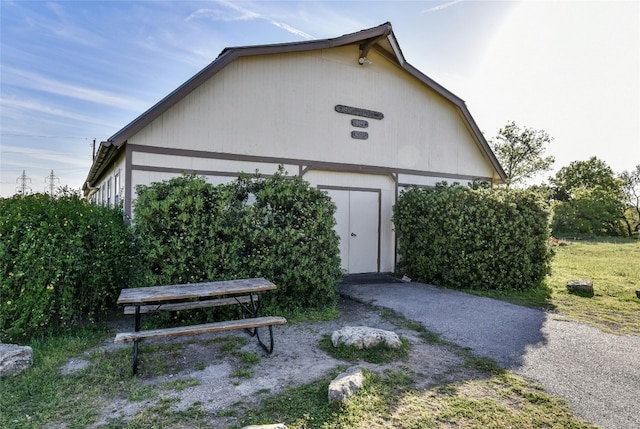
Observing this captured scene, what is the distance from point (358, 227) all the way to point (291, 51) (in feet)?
14.7

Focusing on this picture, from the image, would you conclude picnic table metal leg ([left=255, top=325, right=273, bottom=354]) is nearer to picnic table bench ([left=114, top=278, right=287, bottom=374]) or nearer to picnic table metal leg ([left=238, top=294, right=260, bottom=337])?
picnic table bench ([left=114, top=278, right=287, bottom=374])

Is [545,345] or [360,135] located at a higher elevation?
[360,135]

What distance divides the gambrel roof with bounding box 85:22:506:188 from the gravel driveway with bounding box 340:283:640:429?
5.12 meters

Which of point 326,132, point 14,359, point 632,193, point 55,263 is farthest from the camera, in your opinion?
point 632,193

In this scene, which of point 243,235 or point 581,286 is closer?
point 243,235

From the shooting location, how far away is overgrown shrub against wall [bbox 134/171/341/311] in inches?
207

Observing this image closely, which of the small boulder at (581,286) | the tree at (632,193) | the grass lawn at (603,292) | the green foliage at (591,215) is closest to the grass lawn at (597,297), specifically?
the grass lawn at (603,292)

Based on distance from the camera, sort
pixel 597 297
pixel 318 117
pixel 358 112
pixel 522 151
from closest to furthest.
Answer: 1. pixel 597 297
2. pixel 318 117
3. pixel 358 112
4. pixel 522 151

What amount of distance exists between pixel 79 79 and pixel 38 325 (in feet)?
33.2

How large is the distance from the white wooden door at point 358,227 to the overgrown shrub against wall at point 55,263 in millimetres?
5068

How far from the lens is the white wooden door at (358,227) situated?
366 inches

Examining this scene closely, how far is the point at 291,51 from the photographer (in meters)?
8.14

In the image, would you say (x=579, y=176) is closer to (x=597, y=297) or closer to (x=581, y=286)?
(x=581, y=286)

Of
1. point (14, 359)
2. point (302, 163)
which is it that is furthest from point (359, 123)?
point (14, 359)
